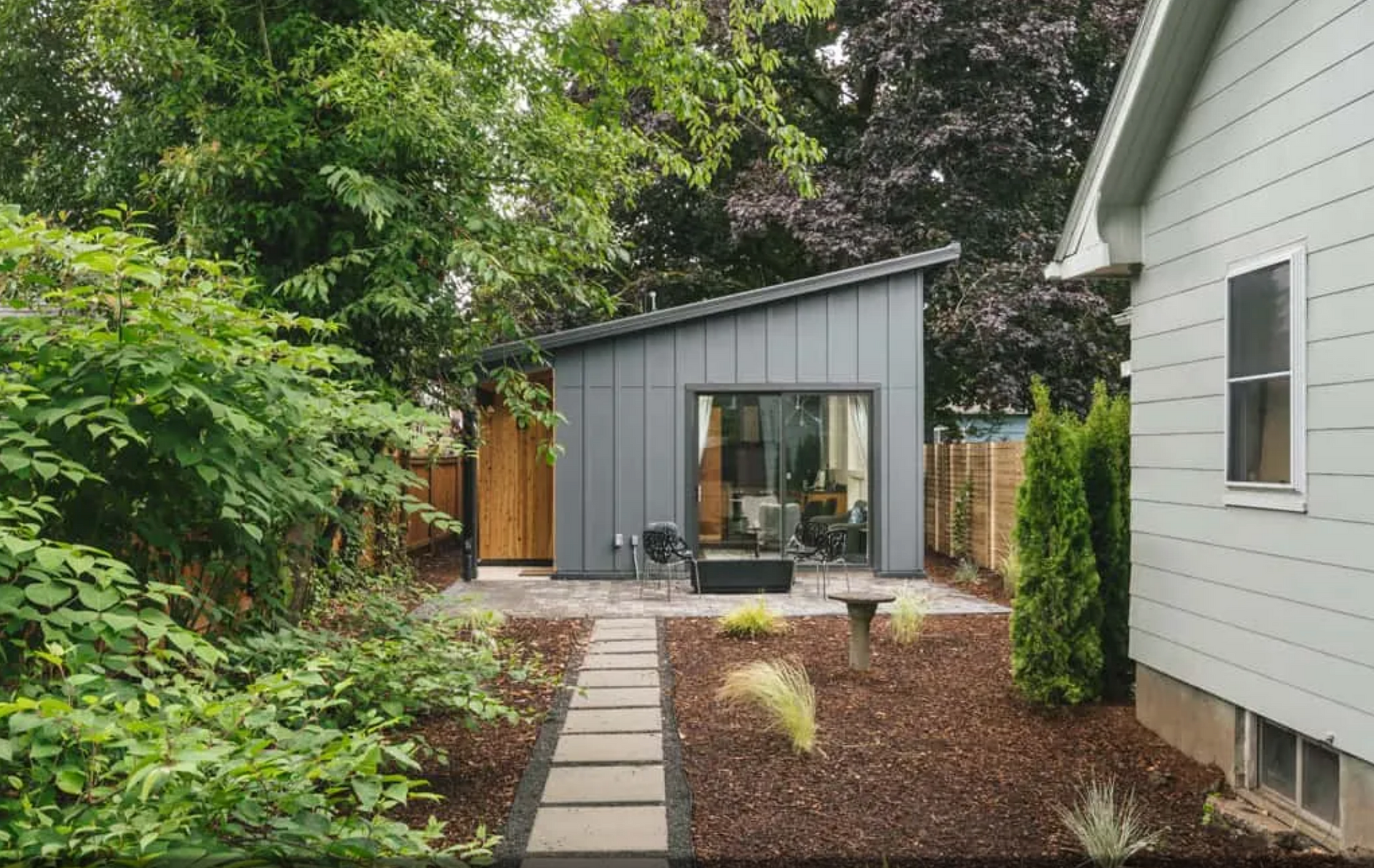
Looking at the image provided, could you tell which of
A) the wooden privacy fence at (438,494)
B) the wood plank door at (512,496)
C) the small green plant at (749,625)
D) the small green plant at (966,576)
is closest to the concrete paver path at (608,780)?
the small green plant at (749,625)

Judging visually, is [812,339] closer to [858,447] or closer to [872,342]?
[872,342]

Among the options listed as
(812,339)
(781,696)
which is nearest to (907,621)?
(781,696)

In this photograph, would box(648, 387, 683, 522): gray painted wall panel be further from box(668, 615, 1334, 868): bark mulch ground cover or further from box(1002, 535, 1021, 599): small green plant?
box(668, 615, 1334, 868): bark mulch ground cover

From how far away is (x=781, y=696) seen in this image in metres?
5.51

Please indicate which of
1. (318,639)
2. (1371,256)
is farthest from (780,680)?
(1371,256)

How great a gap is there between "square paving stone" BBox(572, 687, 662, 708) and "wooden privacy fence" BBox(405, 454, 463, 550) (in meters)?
8.22

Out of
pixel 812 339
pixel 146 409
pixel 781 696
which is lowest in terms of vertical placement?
pixel 781 696

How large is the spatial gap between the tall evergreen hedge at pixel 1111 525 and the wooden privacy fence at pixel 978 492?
418 centimetres

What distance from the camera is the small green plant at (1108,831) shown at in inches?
150

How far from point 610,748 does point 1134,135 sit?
13.8 ft

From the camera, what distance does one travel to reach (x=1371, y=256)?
388 centimetres

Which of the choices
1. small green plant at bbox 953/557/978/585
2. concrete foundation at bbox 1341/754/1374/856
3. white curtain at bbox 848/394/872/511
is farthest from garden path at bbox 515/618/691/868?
small green plant at bbox 953/557/978/585

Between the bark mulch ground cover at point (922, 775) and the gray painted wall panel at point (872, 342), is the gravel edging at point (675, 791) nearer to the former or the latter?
the bark mulch ground cover at point (922, 775)

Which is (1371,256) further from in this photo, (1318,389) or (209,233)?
(209,233)
